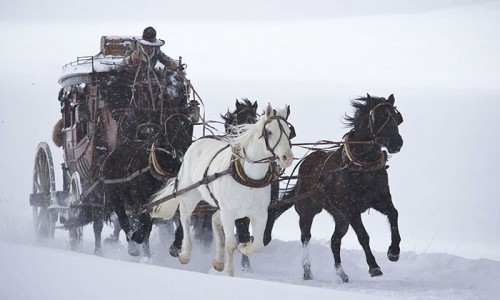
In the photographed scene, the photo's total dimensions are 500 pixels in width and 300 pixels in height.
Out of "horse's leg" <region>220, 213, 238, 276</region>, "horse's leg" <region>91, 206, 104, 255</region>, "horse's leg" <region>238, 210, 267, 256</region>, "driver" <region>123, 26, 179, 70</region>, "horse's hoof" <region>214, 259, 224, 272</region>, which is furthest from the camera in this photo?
"horse's leg" <region>91, 206, 104, 255</region>

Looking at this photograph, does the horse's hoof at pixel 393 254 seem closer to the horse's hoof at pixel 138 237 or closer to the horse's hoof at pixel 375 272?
the horse's hoof at pixel 375 272

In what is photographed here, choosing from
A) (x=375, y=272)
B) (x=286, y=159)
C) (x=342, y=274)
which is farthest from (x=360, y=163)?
(x=286, y=159)

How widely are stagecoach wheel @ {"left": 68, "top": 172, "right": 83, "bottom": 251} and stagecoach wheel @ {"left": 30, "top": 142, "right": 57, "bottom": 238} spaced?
3.01 feet

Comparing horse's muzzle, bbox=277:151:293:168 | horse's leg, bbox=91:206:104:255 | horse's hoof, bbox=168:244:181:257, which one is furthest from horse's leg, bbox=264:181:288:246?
horse's muzzle, bbox=277:151:293:168

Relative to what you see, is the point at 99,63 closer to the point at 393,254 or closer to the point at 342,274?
the point at 342,274

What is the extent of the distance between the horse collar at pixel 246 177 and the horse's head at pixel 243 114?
9.77 feet

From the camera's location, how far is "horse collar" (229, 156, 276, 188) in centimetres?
936

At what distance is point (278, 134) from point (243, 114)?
365cm

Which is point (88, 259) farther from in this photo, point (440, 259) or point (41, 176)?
point (41, 176)

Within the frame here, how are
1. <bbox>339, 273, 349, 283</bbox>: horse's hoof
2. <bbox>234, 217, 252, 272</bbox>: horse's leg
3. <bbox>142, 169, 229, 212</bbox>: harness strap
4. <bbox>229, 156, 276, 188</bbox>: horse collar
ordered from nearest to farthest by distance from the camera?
<bbox>229, 156, 276, 188</bbox>: horse collar, <bbox>142, 169, 229, 212</bbox>: harness strap, <bbox>339, 273, 349, 283</bbox>: horse's hoof, <bbox>234, 217, 252, 272</bbox>: horse's leg

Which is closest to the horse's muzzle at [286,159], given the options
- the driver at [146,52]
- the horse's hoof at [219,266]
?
the horse's hoof at [219,266]

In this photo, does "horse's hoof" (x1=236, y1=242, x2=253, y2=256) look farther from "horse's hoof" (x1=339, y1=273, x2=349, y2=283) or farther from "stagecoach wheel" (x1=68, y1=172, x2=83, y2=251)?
"stagecoach wheel" (x1=68, y1=172, x2=83, y2=251)

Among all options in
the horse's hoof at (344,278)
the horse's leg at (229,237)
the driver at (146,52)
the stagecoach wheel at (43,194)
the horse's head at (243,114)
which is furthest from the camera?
the stagecoach wheel at (43,194)

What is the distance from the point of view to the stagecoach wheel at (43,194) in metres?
15.7
